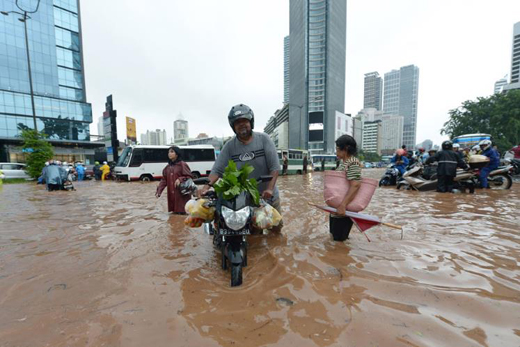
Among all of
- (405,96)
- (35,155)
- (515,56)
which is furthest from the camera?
(405,96)

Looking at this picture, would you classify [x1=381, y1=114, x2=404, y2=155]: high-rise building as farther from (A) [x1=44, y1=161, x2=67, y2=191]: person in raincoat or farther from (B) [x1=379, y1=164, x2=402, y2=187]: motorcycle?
(A) [x1=44, y1=161, x2=67, y2=191]: person in raincoat

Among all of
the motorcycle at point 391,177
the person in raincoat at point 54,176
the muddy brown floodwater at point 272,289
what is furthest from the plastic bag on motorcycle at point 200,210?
the person in raincoat at point 54,176

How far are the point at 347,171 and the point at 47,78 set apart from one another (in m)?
53.1

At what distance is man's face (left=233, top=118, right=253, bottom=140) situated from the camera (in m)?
2.94

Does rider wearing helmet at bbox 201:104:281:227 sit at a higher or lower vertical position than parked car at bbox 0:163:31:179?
higher

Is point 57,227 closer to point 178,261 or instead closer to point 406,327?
point 178,261

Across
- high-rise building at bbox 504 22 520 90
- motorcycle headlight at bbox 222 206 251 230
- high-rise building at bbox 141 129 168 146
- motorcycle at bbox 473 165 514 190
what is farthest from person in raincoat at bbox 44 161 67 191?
high-rise building at bbox 141 129 168 146

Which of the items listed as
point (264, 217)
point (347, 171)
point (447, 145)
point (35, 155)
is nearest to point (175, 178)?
point (264, 217)

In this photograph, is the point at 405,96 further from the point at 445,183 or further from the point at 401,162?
the point at 445,183

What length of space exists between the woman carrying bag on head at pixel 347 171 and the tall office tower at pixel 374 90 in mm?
169526

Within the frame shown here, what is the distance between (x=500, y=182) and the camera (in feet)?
26.6

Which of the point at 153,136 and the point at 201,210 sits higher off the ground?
the point at 153,136

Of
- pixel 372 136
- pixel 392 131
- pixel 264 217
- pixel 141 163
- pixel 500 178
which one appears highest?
pixel 392 131

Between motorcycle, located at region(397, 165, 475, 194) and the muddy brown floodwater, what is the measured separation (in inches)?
146
